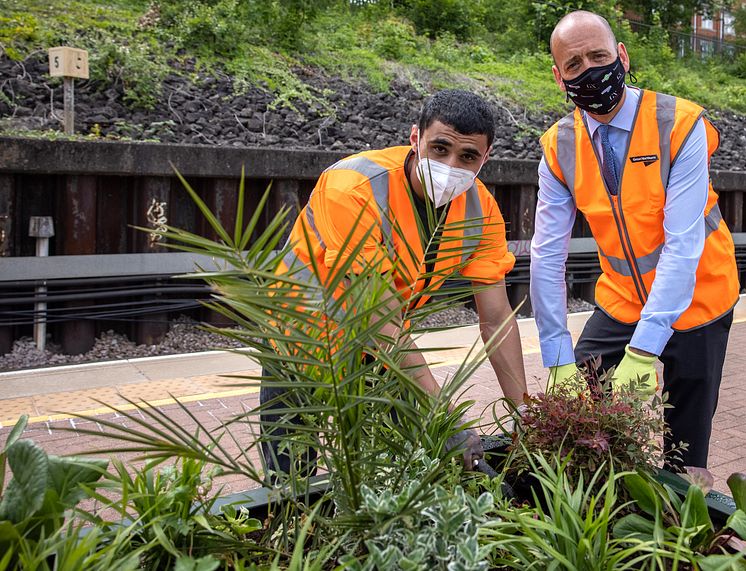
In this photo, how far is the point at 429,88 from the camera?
40.4 feet

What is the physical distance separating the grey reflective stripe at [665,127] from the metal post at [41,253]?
4.86 meters

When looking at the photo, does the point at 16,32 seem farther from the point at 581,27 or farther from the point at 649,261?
the point at 649,261

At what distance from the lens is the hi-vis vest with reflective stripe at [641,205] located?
2.94 m

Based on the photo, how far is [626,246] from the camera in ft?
9.93

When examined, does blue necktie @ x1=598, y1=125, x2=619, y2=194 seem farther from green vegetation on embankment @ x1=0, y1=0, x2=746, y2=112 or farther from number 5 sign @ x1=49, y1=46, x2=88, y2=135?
green vegetation on embankment @ x1=0, y1=0, x2=746, y2=112

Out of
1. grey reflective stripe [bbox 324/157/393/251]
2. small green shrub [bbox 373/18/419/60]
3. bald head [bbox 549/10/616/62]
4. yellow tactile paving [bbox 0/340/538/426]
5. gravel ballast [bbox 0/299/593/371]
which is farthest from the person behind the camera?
small green shrub [bbox 373/18/419/60]

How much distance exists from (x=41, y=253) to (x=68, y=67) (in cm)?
185

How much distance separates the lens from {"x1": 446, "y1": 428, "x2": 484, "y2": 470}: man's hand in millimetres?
1995

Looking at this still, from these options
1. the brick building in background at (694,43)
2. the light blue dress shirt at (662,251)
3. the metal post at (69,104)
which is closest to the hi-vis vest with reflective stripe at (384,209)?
the light blue dress shirt at (662,251)

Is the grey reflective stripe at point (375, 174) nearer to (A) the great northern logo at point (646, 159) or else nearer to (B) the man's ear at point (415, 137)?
(B) the man's ear at point (415, 137)

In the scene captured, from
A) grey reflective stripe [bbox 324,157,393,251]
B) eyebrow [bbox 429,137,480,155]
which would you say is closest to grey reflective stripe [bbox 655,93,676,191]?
eyebrow [bbox 429,137,480,155]

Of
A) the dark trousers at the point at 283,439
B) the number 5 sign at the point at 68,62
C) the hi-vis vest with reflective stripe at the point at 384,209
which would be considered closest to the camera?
the dark trousers at the point at 283,439

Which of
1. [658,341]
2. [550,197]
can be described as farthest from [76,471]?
[550,197]

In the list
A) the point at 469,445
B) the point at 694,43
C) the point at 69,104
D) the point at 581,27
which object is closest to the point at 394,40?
the point at 69,104
